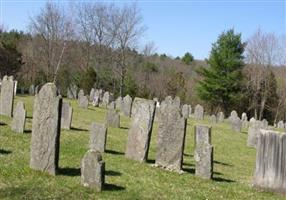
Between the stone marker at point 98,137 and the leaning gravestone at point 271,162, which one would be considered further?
the stone marker at point 98,137

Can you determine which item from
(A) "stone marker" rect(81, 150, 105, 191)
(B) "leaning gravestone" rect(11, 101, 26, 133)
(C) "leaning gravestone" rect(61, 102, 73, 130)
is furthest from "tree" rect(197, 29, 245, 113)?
(A) "stone marker" rect(81, 150, 105, 191)

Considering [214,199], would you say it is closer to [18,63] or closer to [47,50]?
[18,63]


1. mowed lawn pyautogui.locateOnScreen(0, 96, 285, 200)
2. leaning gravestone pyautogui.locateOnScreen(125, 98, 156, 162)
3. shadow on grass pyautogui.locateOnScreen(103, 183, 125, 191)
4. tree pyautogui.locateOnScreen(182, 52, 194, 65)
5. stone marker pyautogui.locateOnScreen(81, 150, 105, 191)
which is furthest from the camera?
tree pyautogui.locateOnScreen(182, 52, 194, 65)

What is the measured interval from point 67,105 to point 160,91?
143 feet

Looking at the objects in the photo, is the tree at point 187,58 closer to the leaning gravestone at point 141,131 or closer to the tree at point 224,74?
the tree at point 224,74

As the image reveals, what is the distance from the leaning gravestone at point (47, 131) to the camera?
11.4 metres

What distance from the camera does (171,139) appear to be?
544 inches

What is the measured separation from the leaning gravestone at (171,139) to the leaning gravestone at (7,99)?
30.3ft

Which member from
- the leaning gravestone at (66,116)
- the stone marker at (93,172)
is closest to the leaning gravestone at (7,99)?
the leaning gravestone at (66,116)

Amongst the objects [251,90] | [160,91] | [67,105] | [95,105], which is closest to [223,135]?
[67,105]

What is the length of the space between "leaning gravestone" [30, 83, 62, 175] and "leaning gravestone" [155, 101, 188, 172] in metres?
3.36

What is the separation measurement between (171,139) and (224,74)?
4296cm

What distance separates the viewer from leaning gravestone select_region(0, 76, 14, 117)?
21281mm

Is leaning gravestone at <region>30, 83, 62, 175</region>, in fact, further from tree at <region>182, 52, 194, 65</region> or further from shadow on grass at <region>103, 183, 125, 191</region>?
tree at <region>182, 52, 194, 65</region>
